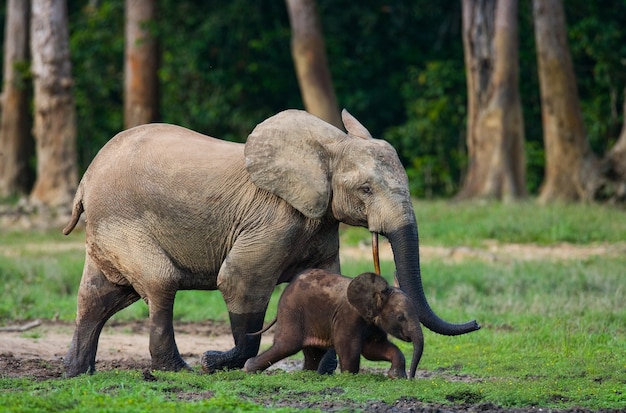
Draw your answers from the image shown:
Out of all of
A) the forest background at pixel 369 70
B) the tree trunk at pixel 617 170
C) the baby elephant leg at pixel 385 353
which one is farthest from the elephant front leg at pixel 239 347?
the forest background at pixel 369 70

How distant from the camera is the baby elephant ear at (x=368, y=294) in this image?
7578 mm

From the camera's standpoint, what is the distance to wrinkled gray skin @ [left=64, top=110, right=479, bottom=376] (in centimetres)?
804

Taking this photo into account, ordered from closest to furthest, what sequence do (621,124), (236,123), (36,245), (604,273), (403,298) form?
(403,298), (604,273), (36,245), (621,124), (236,123)

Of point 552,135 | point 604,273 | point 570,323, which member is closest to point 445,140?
point 552,135

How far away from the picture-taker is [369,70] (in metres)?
26.7

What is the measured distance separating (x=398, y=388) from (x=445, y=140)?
60.1 feet

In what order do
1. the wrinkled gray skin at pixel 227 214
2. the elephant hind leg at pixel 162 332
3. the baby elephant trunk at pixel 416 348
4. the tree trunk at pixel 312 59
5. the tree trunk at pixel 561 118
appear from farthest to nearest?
the tree trunk at pixel 312 59 → the tree trunk at pixel 561 118 → the elephant hind leg at pixel 162 332 → the wrinkled gray skin at pixel 227 214 → the baby elephant trunk at pixel 416 348

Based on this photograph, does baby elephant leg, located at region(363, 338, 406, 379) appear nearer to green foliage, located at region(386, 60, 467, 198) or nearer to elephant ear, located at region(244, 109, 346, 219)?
elephant ear, located at region(244, 109, 346, 219)

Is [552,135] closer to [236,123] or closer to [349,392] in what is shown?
[236,123]

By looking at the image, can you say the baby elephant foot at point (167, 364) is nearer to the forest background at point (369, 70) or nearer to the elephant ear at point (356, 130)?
the elephant ear at point (356, 130)

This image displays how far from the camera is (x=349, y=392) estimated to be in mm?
7094

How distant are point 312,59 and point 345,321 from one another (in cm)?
1347

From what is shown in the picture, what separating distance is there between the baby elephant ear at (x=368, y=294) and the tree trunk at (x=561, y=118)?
12627mm

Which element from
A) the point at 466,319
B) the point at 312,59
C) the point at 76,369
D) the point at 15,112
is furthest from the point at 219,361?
the point at 15,112
